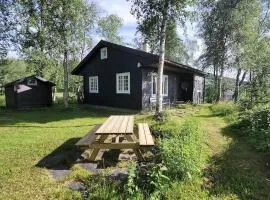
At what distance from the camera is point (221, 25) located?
19.0m

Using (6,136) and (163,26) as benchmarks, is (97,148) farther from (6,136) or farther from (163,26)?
(163,26)

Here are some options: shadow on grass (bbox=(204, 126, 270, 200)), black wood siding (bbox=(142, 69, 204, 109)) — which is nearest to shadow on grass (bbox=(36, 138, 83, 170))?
shadow on grass (bbox=(204, 126, 270, 200))

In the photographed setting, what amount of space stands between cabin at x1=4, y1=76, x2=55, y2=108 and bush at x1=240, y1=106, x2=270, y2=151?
46.8 feet

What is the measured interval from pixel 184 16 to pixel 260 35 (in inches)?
658

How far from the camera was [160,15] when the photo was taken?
33.2 feet

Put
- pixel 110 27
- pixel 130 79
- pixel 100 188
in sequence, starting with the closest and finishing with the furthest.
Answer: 1. pixel 100 188
2. pixel 130 79
3. pixel 110 27

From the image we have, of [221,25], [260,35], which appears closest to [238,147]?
[221,25]

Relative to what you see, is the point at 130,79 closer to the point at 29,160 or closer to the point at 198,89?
the point at 198,89

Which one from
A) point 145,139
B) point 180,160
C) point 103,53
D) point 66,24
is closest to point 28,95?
point 66,24

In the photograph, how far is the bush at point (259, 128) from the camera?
6.39m

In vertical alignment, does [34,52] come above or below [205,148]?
above

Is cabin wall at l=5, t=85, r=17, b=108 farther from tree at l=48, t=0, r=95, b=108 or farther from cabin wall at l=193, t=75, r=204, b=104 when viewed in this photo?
cabin wall at l=193, t=75, r=204, b=104

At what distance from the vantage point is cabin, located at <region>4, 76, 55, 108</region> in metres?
17.0

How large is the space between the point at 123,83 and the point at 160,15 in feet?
18.9
